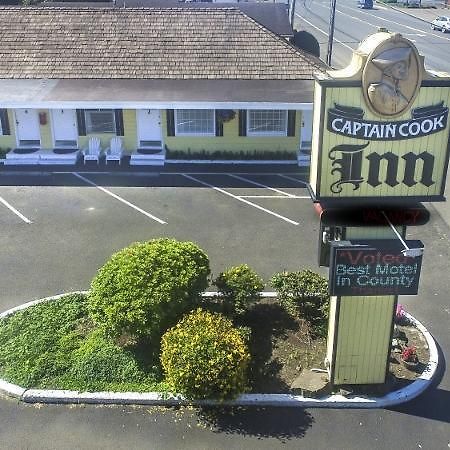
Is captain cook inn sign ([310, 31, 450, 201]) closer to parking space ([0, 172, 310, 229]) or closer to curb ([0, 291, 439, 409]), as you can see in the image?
curb ([0, 291, 439, 409])

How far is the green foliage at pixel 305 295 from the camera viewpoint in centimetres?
1184

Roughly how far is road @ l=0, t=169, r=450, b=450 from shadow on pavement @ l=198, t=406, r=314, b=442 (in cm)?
2

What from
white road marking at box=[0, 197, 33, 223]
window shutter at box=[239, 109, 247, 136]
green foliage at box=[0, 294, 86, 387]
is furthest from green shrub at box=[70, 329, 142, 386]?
window shutter at box=[239, 109, 247, 136]

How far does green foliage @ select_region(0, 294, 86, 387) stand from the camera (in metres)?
10.6

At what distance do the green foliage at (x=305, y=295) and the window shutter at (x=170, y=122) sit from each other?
A: 11011 millimetres

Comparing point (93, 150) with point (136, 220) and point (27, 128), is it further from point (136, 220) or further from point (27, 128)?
point (136, 220)

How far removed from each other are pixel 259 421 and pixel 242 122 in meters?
13.8

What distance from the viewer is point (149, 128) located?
2188cm

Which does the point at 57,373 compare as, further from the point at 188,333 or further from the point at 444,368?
the point at 444,368

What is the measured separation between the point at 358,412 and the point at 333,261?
274 centimetres

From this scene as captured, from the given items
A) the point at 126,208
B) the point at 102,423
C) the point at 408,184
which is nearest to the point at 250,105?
the point at 126,208

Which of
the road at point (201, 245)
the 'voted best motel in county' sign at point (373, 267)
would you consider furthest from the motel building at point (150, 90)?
the 'voted best motel in county' sign at point (373, 267)

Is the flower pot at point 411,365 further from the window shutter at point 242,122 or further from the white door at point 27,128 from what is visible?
the white door at point 27,128

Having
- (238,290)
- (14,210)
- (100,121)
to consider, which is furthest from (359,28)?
(238,290)
